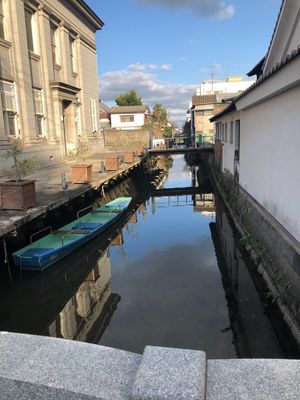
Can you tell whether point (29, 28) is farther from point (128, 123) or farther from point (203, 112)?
point (128, 123)

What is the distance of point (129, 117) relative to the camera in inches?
2323

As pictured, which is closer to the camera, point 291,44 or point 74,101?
point 291,44

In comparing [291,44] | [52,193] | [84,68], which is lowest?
[52,193]

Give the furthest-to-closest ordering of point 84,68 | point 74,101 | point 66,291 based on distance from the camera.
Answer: point 84,68 < point 74,101 < point 66,291

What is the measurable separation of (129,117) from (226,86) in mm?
25001

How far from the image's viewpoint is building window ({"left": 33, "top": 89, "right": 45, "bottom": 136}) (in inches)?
744

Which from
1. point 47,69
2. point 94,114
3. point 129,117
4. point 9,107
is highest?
point 47,69

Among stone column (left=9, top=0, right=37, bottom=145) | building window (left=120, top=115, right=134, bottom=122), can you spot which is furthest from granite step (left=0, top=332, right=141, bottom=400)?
building window (left=120, top=115, right=134, bottom=122)

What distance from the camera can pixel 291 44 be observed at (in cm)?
962

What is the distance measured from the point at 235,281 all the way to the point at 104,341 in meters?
3.82

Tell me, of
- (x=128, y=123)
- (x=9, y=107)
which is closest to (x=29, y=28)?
(x=9, y=107)

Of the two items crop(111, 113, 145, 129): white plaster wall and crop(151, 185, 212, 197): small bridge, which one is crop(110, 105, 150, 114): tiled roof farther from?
crop(151, 185, 212, 197): small bridge

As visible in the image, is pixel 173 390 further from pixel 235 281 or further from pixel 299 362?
pixel 235 281

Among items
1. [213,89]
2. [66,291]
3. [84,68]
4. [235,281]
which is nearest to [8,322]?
[66,291]
